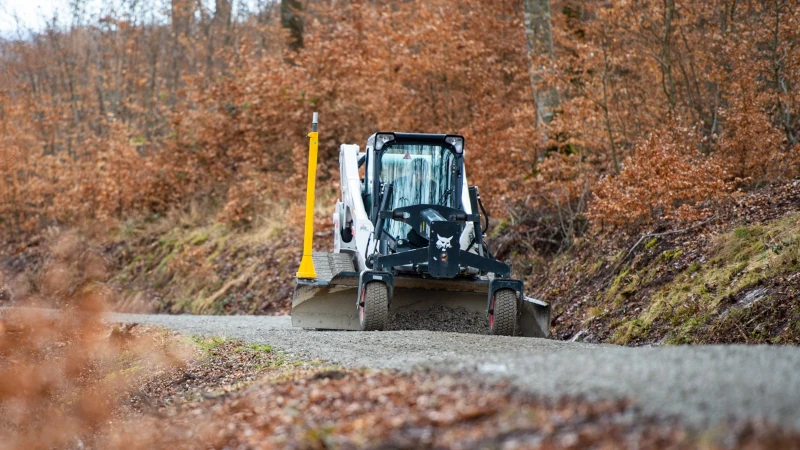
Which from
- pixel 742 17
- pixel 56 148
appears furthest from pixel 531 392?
pixel 56 148

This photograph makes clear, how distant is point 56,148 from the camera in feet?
94.0

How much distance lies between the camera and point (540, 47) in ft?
55.5

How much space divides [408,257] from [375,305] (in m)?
0.70

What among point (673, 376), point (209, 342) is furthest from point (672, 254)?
point (673, 376)

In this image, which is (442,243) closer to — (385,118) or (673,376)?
(673,376)

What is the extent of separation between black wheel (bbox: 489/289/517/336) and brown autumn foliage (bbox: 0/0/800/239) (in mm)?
2931

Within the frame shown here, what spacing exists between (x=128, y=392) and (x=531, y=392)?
5.03 metres

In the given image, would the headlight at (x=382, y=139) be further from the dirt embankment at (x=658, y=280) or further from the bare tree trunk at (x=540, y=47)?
the bare tree trunk at (x=540, y=47)

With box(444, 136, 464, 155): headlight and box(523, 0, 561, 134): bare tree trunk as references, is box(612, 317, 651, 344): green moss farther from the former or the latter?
box(523, 0, 561, 134): bare tree trunk

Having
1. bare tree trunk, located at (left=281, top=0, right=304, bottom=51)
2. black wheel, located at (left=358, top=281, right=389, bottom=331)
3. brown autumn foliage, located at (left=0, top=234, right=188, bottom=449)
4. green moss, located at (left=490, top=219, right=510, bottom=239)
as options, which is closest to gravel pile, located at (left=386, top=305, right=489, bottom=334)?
black wheel, located at (left=358, top=281, right=389, bottom=331)

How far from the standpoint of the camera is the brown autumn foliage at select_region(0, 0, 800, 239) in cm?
1277

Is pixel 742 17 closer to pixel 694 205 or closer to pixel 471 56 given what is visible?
pixel 694 205

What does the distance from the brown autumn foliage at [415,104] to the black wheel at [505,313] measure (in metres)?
2.93

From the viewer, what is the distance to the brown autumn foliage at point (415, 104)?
12.8m
